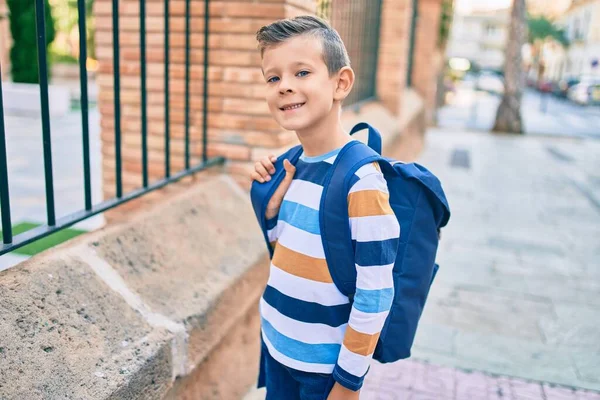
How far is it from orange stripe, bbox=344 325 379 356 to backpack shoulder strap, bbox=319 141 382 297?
0.13m

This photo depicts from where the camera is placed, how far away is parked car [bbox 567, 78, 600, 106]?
3014cm

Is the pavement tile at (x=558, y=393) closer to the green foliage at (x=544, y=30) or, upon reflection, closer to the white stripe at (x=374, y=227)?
the white stripe at (x=374, y=227)

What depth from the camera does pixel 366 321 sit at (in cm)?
143

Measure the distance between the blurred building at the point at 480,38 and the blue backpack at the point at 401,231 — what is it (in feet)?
268

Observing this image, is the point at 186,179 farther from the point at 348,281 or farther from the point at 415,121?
the point at 415,121

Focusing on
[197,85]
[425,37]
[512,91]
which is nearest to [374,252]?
[197,85]

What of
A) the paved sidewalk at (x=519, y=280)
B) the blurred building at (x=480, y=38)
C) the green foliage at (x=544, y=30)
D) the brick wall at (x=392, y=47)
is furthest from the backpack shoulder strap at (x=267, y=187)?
the blurred building at (x=480, y=38)

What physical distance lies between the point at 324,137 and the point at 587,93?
3365 centimetres

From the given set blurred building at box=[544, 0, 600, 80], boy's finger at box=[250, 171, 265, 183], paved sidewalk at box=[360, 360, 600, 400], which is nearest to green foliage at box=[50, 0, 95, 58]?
paved sidewalk at box=[360, 360, 600, 400]

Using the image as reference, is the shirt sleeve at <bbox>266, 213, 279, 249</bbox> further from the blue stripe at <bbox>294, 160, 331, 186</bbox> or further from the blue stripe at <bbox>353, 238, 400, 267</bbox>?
the blue stripe at <bbox>353, 238, 400, 267</bbox>

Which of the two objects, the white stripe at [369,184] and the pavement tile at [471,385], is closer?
the white stripe at [369,184]

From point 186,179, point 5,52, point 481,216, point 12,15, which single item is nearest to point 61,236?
point 186,179

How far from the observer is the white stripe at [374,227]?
4.63ft

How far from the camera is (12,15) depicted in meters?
15.1
